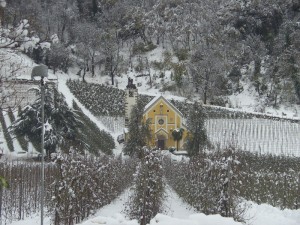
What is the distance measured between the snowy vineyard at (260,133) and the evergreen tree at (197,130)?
2.29 metres

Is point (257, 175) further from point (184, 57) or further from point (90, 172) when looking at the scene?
point (184, 57)

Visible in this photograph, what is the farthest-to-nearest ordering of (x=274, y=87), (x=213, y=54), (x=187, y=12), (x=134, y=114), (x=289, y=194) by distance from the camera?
(x=187, y=12) → (x=213, y=54) → (x=274, y=87) → (x=134, y=114) → (x=289, y=194)

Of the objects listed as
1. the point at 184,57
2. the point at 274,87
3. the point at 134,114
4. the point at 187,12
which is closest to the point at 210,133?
the point at 134,114

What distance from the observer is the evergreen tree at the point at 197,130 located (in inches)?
1085

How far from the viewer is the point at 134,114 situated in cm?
2822

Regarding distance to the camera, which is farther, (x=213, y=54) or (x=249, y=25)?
(x=249, y=25)

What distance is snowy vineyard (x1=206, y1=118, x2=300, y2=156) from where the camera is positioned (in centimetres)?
3025

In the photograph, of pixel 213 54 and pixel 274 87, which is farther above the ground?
pixel 213 54

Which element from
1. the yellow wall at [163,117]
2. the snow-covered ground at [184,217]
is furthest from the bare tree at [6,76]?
the yellow wall at [163,117]

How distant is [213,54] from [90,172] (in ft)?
112

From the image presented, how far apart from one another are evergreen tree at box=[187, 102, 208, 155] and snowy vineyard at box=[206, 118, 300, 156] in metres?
2.29

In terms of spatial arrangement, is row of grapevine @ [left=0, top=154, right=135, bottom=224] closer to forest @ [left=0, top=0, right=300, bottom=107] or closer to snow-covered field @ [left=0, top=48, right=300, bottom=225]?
snow-covered field @ [left=0, top=48, right=300, bottom=225]

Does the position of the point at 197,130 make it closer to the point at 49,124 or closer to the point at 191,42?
the point at 49,124

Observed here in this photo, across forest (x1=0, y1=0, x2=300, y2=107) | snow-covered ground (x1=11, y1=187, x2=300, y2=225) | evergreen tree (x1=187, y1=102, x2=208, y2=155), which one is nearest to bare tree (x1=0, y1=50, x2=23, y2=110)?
snow-covered ground (x1=11, y1=187, x2=300, y2=225)
